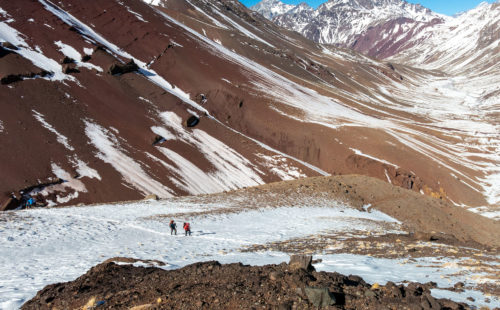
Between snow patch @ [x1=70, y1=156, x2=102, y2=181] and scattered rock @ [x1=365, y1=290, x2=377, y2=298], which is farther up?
scattered rock @ [x1=365, y1=290, x2=377, y2=298]

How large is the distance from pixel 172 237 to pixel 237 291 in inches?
391

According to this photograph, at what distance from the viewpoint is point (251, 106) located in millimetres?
50375

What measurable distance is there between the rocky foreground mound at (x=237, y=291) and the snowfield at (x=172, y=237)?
3.87 ft


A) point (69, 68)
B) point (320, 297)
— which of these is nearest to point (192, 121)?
point (69, 68)

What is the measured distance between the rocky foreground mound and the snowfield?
1.18m

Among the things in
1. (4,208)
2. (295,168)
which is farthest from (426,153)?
(4,208)

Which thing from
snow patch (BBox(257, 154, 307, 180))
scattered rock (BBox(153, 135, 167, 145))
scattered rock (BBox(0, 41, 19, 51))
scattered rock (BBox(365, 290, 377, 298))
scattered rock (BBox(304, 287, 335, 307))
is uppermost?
scattered rock (BBox(0, 41, 19, 51))

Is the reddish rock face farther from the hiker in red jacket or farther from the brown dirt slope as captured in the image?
the hiker in red jacket

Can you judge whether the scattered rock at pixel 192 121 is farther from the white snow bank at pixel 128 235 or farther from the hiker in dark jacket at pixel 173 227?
the hiker in dark jacket at pixel 173 227

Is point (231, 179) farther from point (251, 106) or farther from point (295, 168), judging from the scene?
point (251, 106)

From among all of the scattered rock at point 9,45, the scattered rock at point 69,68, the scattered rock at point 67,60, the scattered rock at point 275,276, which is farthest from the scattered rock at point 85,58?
the scattered rock at point 275,276

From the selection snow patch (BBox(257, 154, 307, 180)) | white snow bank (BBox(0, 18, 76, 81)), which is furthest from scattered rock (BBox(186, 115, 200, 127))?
white snow bank (BBox(0, 18, 76, 81))

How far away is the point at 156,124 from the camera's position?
→ 3953 centimetres

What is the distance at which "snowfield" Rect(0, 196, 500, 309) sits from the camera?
29.1 feet
